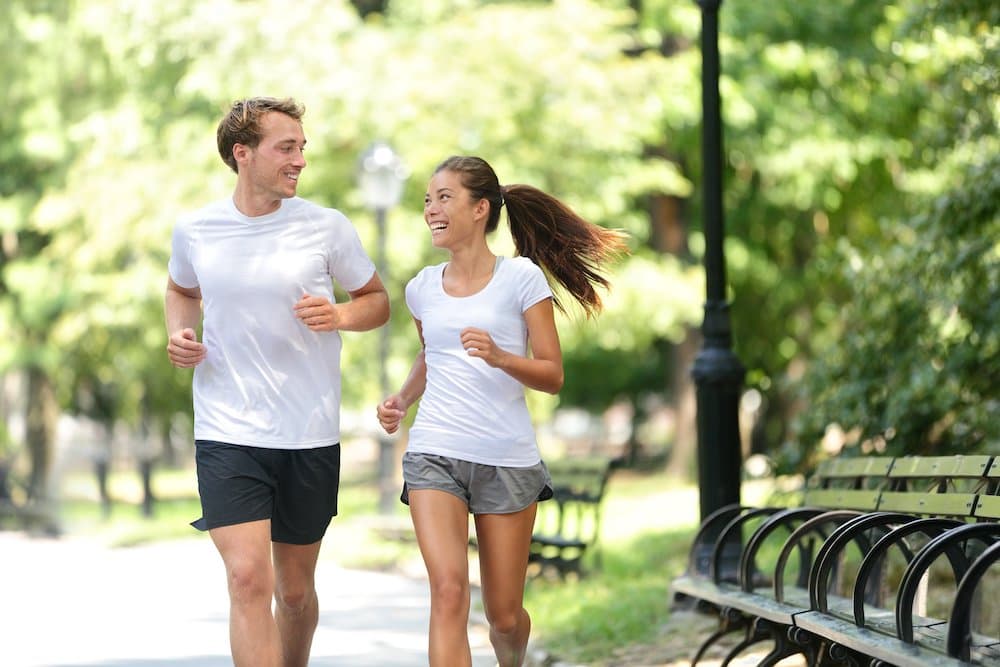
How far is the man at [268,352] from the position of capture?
19.3 feet

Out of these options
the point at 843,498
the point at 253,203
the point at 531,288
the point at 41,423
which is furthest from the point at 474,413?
the point at 41,423

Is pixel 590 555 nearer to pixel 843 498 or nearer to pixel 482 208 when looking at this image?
pixel 843 498

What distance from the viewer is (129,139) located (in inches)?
882

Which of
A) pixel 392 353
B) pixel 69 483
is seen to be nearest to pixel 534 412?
pixel 392 353

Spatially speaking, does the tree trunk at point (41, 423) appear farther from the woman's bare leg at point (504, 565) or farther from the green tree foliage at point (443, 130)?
the woman's bare leg at point (504, 565)

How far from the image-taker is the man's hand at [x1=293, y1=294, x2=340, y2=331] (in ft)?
19.3

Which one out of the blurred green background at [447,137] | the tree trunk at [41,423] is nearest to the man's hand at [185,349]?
the blurred green background at [447,137]

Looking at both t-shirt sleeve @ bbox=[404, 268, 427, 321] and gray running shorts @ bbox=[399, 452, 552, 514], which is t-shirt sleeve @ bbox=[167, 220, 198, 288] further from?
gray running shorts @ bbox=[399, 452, 552, 514]

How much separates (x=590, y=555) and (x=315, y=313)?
31.4 feet

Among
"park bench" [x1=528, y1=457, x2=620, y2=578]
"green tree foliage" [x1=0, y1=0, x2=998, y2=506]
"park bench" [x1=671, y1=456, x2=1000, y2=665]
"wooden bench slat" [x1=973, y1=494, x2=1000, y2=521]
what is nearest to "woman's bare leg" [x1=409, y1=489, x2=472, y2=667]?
"park bench" [x1=671, y1=456, x2=1000, y2=665]

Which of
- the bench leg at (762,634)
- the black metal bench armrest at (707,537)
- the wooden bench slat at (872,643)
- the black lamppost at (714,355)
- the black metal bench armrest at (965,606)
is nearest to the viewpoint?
the black metal bench armrest at (965,606)

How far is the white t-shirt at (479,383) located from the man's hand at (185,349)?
2.44 feet

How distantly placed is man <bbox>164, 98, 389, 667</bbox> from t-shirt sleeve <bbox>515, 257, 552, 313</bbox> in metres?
0.55

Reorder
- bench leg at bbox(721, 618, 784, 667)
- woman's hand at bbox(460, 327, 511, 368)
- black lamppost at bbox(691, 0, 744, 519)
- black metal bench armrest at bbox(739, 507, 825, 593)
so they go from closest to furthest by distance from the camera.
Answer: woman's hand at bbox(460, 327, 511, 368) → bench leg at bbox(721, 618, 784, 667) → black metal bench armrest at bbox(739, 507, 825, 593) → black lamppost at bbox(691, 0, 744, 519)
